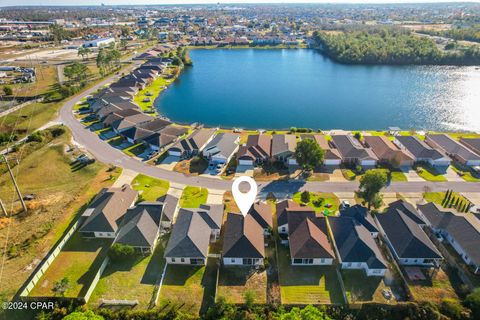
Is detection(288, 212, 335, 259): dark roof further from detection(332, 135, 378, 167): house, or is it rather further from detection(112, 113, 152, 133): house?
detection(112, 113, 152, 133): house

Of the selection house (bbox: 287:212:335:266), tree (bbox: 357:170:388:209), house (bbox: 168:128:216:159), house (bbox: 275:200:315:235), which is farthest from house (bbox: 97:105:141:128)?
tree (bbox: 357:170:388:209)

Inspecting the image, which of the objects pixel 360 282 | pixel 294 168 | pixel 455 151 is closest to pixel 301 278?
pixel 360 282

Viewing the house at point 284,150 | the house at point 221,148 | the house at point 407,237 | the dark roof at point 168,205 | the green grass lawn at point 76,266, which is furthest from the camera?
the house at point 221,148

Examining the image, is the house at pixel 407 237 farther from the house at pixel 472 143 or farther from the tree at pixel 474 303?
the house at pixel 472 143

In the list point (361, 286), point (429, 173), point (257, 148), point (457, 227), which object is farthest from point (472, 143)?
point (361, 286)

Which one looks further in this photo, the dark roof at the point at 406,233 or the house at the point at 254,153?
Result: the house at the point at 254,153

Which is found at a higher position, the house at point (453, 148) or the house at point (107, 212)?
the house at point (453, 148)

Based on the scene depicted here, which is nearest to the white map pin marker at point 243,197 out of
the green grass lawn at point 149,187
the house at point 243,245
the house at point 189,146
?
the house at point 243,245
